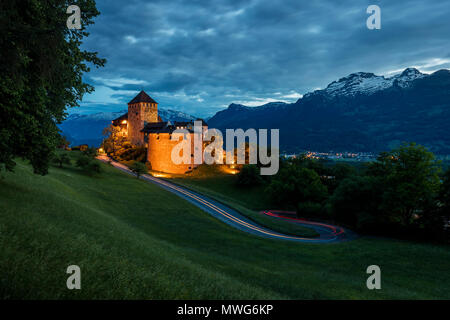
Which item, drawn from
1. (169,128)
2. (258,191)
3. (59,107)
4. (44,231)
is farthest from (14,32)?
(169,128)

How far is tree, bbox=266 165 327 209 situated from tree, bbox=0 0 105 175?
5266 centimetres

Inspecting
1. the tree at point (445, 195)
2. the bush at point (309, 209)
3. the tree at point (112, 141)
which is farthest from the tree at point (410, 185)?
the tree at point (112, 141)

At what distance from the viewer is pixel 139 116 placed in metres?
116

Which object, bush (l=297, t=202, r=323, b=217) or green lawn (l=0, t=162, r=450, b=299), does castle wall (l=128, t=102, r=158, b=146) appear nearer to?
green lawn (l=0, t=162, r=450, b=299)

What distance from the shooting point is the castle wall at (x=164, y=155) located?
95.8m

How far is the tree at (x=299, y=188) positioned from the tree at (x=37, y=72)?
52656 mm

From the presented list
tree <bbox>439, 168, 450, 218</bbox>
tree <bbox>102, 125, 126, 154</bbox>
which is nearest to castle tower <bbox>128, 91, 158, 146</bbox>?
tree <bbox>102, 125, 126, 154</bbox>

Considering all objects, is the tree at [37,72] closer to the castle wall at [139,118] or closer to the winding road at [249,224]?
the winding road at [249,224]

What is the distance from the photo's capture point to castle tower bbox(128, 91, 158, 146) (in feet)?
379

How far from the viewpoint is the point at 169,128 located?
3873 inches

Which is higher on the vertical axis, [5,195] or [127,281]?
[5,195]
